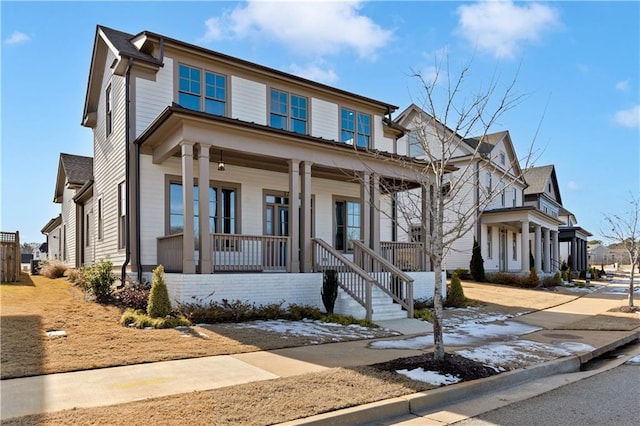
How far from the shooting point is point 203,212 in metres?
11.6

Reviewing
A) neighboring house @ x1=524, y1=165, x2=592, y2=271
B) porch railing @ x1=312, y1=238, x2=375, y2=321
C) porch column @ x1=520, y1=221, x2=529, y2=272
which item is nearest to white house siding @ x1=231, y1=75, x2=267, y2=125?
porch railing @ x1=312, y1=238, x2=375, y2=321

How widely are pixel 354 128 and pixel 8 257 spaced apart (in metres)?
14.3

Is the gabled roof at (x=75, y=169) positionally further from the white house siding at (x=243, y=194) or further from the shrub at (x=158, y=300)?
the shrub at (x=158, y=300)

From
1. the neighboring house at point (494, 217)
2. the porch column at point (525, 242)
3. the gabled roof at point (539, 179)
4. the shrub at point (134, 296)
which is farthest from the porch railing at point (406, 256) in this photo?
the gabled roof at point (539, 179)

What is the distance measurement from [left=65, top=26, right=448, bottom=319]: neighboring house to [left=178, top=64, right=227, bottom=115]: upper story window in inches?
1.3

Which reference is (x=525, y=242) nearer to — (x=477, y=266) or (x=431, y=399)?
(x=477, y=266)

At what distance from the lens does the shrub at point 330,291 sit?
1266 cm

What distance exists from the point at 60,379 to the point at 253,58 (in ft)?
41.0

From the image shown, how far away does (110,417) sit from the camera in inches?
186

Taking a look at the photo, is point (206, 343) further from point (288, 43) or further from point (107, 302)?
point (288, 43)

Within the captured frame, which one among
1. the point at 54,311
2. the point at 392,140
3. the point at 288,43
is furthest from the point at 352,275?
the point at 392,140

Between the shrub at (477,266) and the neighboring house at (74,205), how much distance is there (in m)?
19.6

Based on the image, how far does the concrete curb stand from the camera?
16.6ft

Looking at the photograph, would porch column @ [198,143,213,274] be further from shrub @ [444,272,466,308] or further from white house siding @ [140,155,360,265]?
shrub @ [444,272,466,308]
